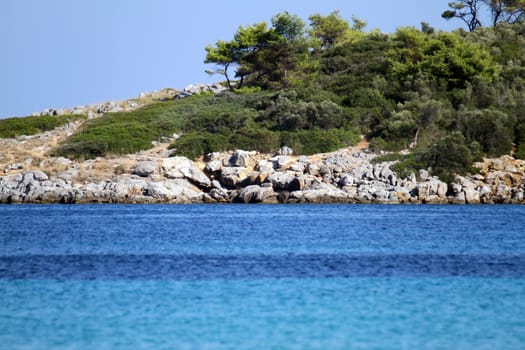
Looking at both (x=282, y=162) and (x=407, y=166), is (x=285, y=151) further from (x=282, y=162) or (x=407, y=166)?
(x=407, y=166)

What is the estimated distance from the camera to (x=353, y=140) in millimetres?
49844

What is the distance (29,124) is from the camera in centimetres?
5809

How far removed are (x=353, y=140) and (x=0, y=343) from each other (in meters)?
39.3

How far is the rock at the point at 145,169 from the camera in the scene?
44.8m

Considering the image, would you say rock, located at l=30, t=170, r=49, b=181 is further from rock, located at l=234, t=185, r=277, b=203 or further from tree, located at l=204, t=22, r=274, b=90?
tree, located at l=204, t=22, r=274, b=90

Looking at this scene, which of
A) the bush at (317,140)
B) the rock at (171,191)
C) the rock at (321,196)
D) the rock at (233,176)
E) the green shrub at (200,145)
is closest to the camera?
the rock at (321,196)

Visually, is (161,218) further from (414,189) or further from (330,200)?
(414,189)

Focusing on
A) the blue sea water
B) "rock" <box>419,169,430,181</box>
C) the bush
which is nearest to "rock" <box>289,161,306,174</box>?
the bush

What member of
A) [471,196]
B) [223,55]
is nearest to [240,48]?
[223,55]

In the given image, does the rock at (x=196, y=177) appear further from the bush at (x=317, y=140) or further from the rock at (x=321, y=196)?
the bush at (x=317, y=140)

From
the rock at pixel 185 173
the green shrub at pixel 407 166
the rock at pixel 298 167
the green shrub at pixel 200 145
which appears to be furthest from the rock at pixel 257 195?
the green shrub at pixel 407 166

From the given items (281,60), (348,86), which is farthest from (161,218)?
(281,60)

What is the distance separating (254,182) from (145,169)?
6163 millimetres

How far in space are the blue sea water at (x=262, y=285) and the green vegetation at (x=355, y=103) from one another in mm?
17103
